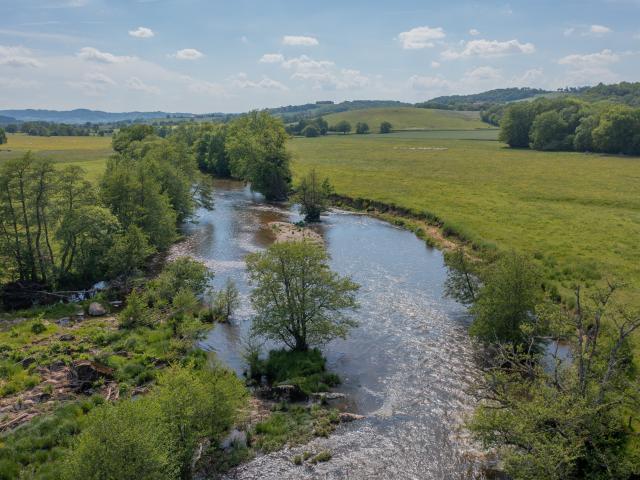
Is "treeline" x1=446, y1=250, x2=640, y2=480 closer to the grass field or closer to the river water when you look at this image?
the river water

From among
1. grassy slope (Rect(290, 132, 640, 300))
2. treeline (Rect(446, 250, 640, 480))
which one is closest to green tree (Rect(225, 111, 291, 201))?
grassy slope (Rect(290, 132, 640, 300))

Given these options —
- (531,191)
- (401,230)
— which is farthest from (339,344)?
(531,191)

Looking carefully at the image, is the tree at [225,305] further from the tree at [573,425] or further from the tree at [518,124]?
the tree at [518,124]

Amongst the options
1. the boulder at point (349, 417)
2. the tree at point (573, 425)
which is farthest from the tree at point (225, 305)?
the tree at point (573, 425)

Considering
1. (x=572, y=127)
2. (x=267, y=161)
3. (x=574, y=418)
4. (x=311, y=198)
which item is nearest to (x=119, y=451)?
(x=574, y=418)

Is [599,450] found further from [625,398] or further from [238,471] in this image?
[238,471]

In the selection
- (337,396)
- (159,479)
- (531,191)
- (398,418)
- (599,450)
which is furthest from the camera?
(531,191)
